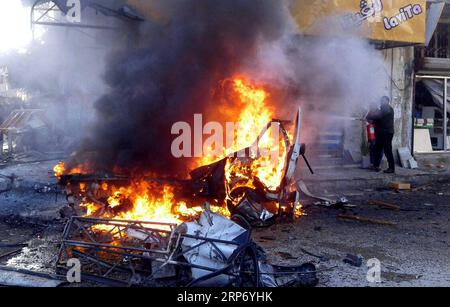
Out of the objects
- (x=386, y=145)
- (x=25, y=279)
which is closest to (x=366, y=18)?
(x=386, y=145)

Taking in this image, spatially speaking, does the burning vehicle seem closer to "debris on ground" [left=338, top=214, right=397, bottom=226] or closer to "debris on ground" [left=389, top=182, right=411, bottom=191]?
"debris on ground" [left=338, top=214, right=397, bottom=226]

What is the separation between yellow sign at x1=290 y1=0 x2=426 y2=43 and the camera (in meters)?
9.48

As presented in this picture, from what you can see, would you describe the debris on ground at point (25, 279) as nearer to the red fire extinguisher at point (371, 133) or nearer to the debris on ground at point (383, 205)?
the debris on ground at point (383, 205)

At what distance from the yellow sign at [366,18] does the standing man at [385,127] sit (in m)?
1.71

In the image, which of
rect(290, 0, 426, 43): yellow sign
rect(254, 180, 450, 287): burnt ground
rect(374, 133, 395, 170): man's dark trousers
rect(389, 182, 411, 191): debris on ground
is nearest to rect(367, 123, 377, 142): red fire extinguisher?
rect(374, 133, 395, 170): man's dark trousers

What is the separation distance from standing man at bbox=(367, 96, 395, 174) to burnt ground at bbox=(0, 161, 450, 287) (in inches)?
68.4

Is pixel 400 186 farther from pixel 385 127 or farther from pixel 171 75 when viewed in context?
pixel 171 75

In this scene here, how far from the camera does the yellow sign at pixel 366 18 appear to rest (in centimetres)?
948

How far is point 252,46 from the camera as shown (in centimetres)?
796

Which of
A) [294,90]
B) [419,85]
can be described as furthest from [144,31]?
[419,85]

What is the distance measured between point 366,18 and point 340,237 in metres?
6.21

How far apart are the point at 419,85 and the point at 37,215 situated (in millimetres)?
11507

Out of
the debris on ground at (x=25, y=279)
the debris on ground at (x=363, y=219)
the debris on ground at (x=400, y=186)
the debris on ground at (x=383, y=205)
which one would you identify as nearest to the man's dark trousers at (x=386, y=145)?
the debris on ground at (x=400, y=186)

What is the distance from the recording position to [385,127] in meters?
10.7
